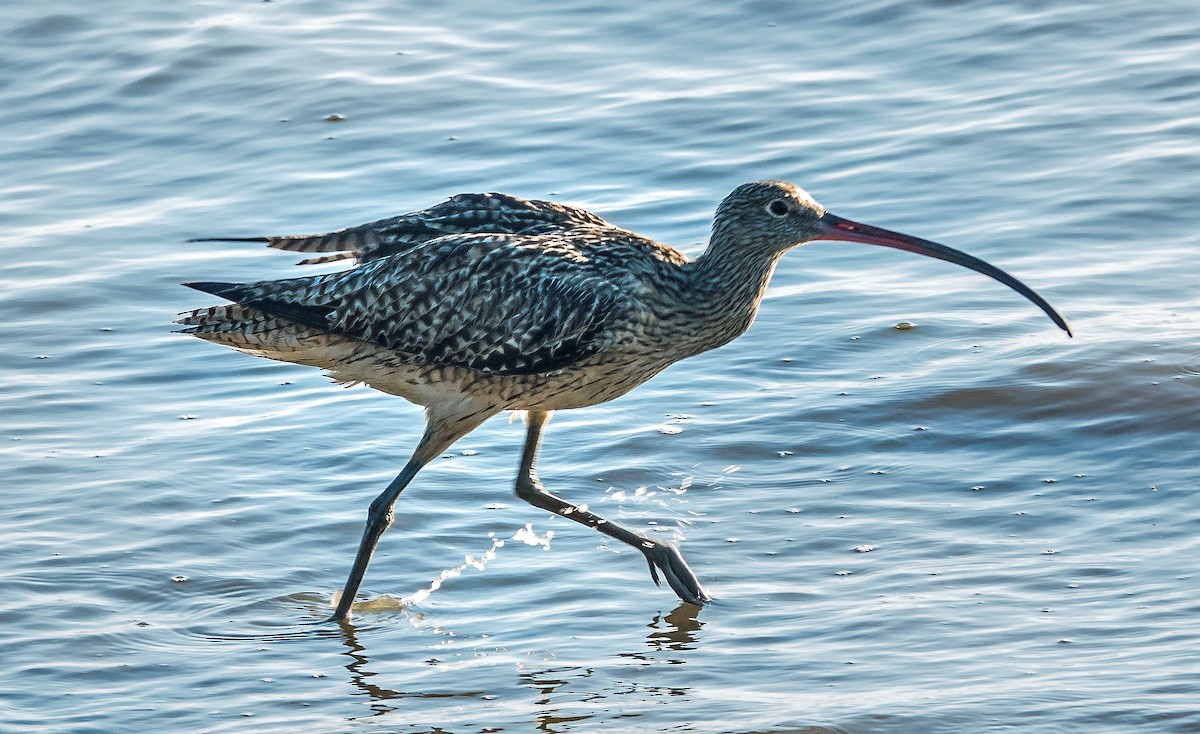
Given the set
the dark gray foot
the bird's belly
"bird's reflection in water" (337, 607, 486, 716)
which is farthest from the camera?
the bird's belly

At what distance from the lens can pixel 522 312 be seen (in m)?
7.33

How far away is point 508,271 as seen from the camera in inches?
291

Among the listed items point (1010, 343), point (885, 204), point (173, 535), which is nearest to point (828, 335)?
point (1010, 343)

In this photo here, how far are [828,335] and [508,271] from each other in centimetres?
283

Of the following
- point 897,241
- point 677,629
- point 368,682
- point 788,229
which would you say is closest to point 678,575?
point 677,629

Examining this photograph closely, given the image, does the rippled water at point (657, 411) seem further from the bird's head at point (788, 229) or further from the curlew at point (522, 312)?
the bird's head at point (788, 229)

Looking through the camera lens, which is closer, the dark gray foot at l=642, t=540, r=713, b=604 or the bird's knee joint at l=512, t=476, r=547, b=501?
the dark gray foot at l=642, t=540, r=713, b=604

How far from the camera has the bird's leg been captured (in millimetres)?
7227

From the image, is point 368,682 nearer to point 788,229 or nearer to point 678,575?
point 678,575

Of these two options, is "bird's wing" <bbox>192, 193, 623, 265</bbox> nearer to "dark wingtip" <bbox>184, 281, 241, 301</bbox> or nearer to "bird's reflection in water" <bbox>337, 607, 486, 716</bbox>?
"dark wingtip" <bbox>184, 281, 241, 301</bbox>

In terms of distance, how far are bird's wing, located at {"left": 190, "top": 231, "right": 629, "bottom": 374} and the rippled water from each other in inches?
38.0

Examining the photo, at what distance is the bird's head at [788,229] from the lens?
293 inches

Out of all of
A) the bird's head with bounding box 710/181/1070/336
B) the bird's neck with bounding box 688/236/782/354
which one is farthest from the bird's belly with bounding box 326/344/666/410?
the bird's head with bounding box 710/181/1070/336

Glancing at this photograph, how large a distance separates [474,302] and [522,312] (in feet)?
0.67
